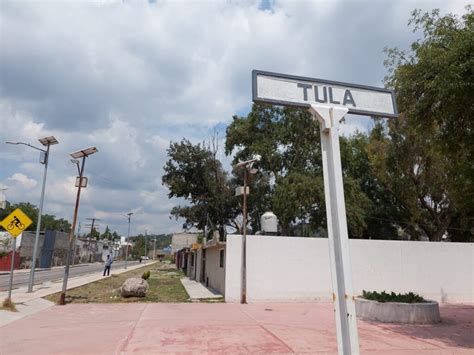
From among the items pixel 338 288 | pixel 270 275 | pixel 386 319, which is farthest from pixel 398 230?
pixel 338 288

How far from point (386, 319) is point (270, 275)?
5519 millimetres

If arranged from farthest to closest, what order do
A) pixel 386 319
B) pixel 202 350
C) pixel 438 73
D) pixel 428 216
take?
1. pixel 428 216
2. pixel 386 319
3. pixel 438 73
4. pixel 202 350

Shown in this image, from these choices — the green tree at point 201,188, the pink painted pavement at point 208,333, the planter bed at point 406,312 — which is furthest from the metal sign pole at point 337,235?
the green tree at point 201,188

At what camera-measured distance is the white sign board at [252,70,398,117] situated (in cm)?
319

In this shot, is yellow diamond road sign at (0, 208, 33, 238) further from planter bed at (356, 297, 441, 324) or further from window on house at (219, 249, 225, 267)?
planter bed at (356, 297, 441, 324)

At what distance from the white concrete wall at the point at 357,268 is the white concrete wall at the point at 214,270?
2.40 metres

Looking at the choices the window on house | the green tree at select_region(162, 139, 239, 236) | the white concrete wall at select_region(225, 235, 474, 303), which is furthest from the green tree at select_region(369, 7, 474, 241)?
the green tree at select_region(162, 139, 239, 236)

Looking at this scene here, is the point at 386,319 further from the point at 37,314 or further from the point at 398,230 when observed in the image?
the point at 398,230

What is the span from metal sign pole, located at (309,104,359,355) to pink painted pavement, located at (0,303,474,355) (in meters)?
4.87

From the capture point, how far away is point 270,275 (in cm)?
1584

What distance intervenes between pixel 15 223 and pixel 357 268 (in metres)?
13.7

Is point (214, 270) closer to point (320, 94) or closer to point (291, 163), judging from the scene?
point (291, 163)

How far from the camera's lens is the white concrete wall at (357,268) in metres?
15.8

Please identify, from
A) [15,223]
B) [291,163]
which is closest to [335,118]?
[15,223]
